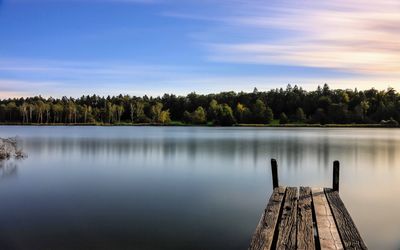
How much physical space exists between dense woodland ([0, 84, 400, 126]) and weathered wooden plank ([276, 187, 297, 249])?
11059cm

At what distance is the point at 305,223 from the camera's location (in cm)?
793

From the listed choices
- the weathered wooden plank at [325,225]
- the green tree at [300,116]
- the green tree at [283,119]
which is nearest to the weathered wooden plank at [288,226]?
the weathered wooden plank at [325,225]

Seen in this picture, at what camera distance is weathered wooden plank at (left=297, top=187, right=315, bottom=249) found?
6.78 m

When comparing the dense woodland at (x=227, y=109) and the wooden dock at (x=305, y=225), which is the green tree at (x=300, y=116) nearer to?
the dense woodland at (x=227, y=109)

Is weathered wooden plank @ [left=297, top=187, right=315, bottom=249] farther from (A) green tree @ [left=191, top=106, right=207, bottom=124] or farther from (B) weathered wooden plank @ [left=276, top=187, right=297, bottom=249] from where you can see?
(A) green tree @ [left=191, top=106, right=207, bottom=124]

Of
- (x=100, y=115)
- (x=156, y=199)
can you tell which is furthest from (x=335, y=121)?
(x=156, y=199)

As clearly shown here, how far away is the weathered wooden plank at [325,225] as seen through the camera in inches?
265

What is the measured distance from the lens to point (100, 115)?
149 metres

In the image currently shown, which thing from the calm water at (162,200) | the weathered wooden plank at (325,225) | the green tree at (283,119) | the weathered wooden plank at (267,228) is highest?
the green tree at (283,119)

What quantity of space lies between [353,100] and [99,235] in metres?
131

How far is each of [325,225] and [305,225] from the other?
411 millimetres

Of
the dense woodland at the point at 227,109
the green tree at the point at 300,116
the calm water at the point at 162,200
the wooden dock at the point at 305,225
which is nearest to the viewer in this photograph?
the wooden dock at the point at 305,225

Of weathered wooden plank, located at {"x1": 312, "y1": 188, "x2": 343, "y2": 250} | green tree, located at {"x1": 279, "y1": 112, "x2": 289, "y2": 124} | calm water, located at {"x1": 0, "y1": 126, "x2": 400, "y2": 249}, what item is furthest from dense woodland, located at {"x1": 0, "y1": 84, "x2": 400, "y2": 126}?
weathered wooden plank, located at {"x1": 312, "y1": 188, "x2": 343, "y2": 250}

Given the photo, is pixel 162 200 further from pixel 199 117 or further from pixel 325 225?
pixel 199 117
